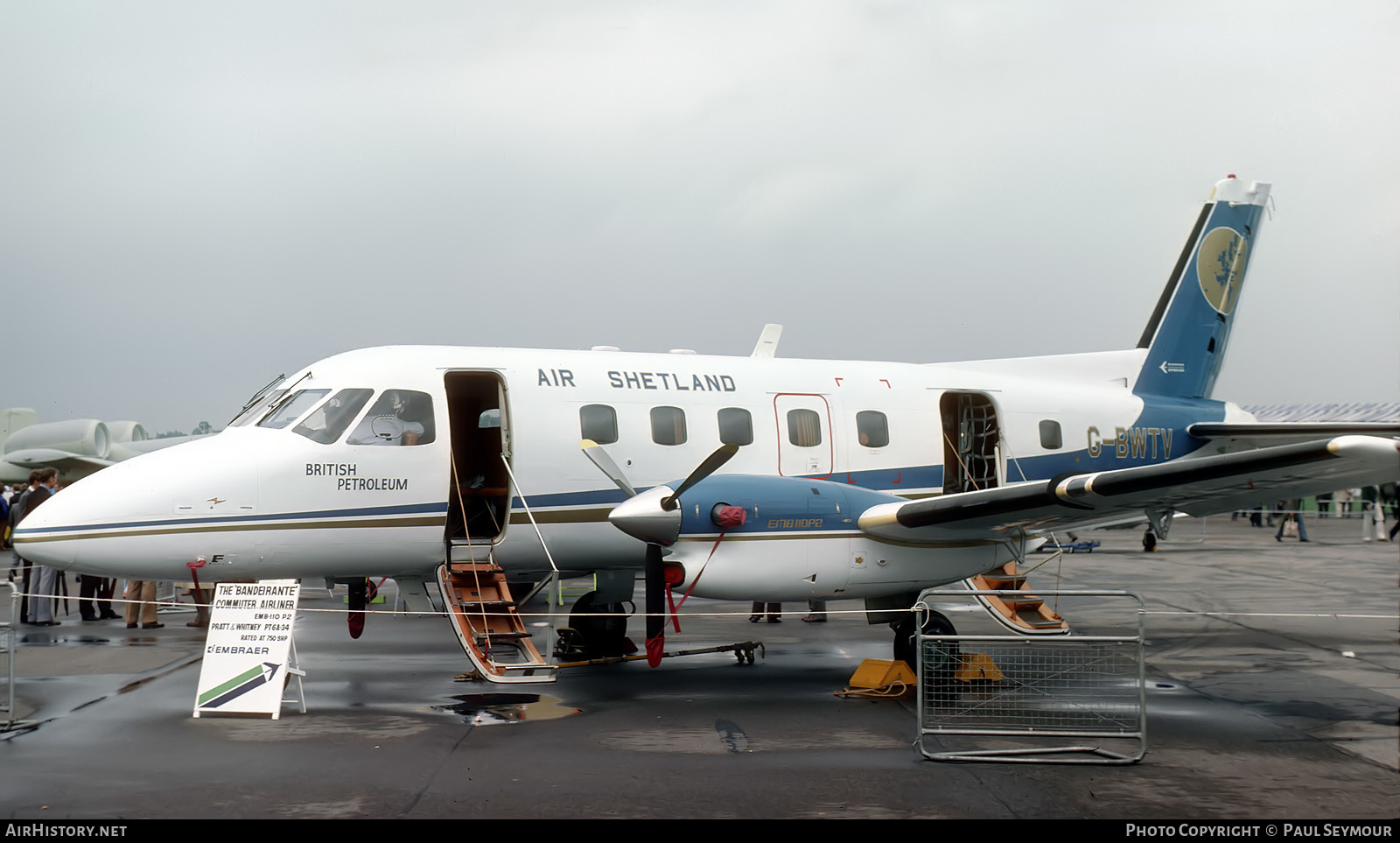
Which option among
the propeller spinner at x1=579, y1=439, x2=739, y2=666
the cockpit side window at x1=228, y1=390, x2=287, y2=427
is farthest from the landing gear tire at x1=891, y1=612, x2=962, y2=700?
the cockpit side window at x1=228, y1=390, x2=287, y2=427

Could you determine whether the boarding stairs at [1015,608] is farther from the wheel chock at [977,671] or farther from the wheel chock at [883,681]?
the wheel chock at [883,681]

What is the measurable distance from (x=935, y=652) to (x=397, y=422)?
5.14 meters

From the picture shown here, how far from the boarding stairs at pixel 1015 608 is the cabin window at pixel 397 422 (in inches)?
215

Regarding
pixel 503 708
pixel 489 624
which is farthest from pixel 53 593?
pixel 503 708

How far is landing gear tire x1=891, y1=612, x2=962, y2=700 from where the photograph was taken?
8562mm

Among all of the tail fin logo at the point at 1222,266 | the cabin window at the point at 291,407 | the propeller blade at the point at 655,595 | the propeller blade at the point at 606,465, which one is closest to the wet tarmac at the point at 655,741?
the propeller blade at the point at 655,595

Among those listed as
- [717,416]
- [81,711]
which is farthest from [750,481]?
[81,711]

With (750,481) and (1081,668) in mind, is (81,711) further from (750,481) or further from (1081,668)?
(1081,668)

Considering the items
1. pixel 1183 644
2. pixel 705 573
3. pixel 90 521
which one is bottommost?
pixel 1183 644

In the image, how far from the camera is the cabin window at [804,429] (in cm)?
1172

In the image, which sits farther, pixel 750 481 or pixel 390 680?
pixel 390 680

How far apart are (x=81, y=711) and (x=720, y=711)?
5.19 meters

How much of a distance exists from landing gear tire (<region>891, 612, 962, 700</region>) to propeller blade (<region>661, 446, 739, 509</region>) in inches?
83.1

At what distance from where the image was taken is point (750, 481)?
391 inches
